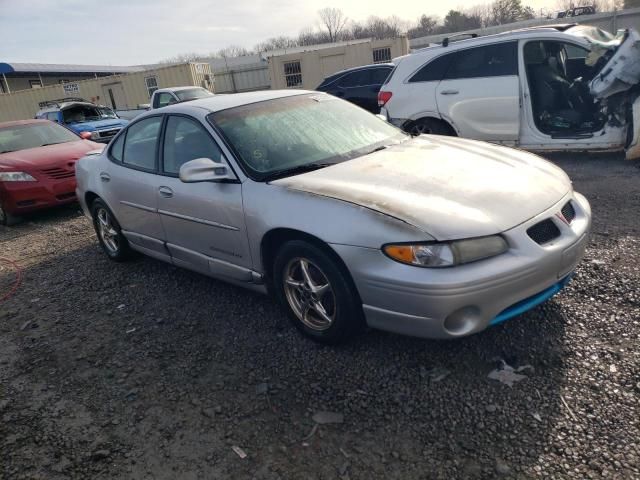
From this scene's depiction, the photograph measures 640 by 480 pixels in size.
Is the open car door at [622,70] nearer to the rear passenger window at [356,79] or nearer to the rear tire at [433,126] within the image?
the rear tire at [433,126]

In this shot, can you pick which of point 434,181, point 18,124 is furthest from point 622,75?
point 18,124

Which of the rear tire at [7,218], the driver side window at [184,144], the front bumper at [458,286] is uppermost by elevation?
the driver side window at [184,144]

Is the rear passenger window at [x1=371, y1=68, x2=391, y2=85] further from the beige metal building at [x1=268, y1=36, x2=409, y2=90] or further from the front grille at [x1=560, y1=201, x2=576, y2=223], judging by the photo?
the beige metal building at [x1=268, y1=36, x2=409, y2=90]

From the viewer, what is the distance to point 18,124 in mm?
8375

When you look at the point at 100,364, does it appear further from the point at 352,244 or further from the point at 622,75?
the point at 622,75

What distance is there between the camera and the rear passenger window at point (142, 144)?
4062mm

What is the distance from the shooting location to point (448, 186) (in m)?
2.85

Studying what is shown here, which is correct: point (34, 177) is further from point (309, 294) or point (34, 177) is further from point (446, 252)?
point (446, 252)

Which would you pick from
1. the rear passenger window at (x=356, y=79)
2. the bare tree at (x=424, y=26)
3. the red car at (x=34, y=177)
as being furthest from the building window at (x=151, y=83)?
the bare tree at (x=424, y=26)

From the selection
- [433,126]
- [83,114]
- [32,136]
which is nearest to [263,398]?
[433,126]

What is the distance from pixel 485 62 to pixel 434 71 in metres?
0.71

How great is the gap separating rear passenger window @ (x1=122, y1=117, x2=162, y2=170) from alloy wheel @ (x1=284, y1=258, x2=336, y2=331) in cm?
171

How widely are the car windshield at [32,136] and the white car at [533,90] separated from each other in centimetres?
579

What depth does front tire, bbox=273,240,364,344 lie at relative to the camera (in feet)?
9.05
